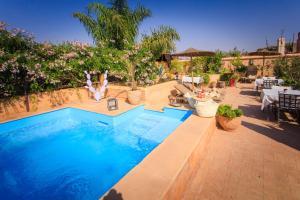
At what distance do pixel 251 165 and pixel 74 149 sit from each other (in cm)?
451

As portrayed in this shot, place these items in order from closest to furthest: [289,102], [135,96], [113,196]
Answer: [113,196], [289,102], [135,96]

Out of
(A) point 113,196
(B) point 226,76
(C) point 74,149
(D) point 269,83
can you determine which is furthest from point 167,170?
(B) point 226,76

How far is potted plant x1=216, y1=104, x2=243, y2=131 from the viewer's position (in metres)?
4.39

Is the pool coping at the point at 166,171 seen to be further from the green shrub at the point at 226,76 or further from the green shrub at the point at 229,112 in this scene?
the green shrub at the point at 226,76

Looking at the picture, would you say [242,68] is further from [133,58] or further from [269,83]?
[133,58]

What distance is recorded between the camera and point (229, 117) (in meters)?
4.41

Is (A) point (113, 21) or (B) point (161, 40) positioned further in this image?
(B) point (161, 40)

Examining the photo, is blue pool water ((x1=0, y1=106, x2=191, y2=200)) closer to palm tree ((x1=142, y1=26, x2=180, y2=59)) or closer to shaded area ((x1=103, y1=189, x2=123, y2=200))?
shaded area ((x1=103, y1=189, x2=123, y2=200))

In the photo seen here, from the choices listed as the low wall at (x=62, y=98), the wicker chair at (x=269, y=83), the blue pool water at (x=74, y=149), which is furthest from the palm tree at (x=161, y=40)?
the wicker chair at (x=269, y=83)

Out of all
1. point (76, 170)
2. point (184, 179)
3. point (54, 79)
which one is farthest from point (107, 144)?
point (54, 79)

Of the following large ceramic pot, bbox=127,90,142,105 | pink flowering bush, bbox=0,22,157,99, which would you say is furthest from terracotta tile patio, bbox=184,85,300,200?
pink flowering bush, bbox=0,22,157,99

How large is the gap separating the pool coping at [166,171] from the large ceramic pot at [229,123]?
1.00 m

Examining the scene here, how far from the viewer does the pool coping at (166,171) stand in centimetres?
200

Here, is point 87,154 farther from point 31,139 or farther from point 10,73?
point 10,73
